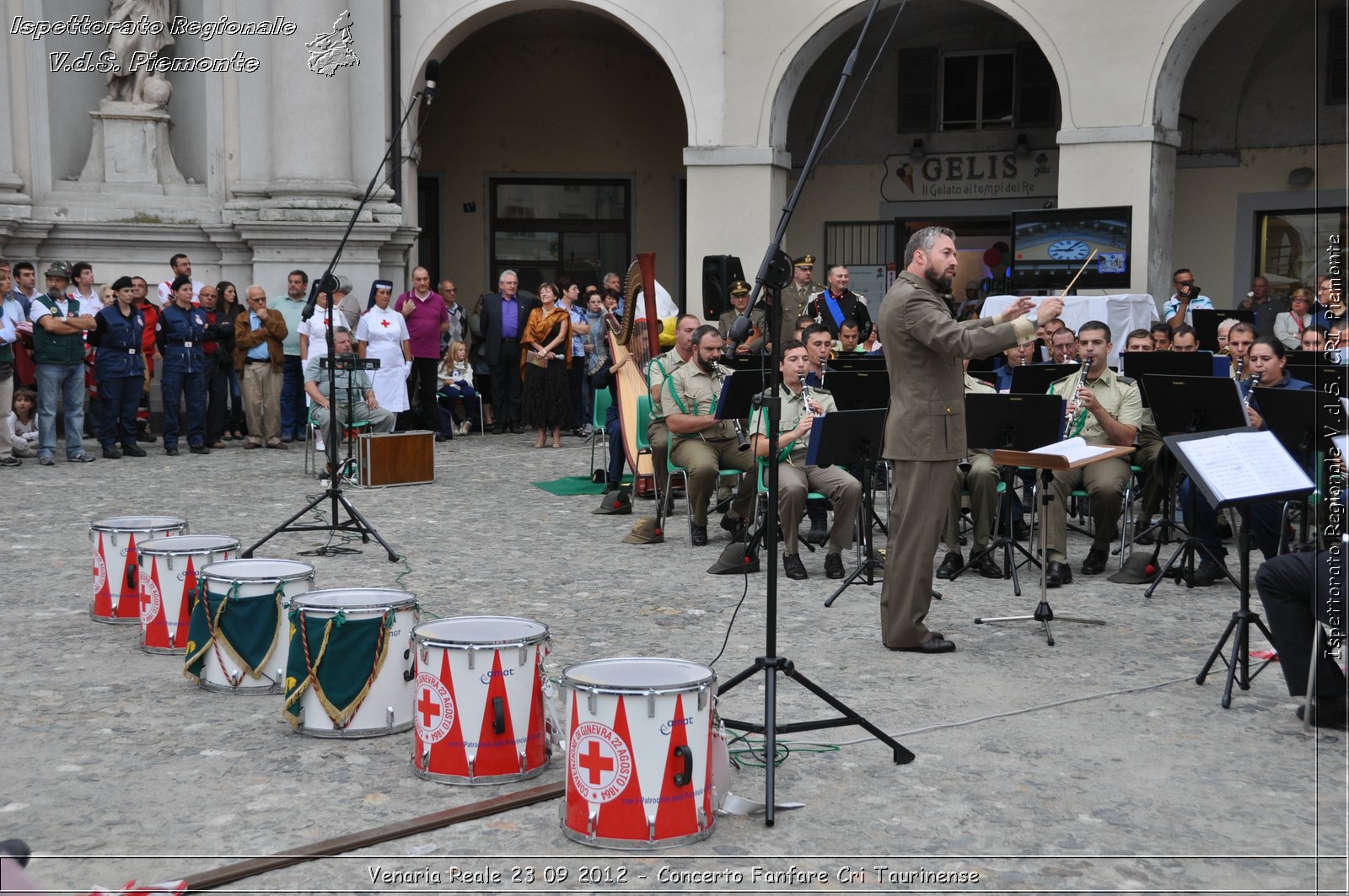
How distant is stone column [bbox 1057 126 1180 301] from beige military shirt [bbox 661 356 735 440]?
26.0ft

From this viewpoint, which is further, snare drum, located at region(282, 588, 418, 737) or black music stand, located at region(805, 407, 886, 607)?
black music stand, located at region(805, 407, 886, 607)

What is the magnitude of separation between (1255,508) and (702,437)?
3.75 metres

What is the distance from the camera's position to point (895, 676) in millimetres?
6289

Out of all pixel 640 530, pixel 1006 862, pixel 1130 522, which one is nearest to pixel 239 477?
pixel 640 530

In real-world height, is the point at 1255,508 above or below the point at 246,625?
above

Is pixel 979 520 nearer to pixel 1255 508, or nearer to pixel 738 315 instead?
pixel 1255 508

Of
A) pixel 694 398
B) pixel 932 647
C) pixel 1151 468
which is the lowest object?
pixel 932 647

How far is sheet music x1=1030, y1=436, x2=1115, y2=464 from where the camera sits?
7.20 m

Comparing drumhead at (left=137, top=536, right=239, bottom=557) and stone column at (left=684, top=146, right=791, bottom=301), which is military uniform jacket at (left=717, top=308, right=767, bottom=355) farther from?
drumhead at (left=137, top=536, right=239, bottom=557)

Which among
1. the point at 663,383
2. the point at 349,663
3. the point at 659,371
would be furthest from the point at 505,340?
the point at 349,663

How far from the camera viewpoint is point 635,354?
38.2 ft

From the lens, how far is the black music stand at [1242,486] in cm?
562

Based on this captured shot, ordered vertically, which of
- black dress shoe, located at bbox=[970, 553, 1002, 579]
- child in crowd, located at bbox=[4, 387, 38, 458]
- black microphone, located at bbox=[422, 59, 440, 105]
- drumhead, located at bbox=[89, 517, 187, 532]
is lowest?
black dress shoe, located at bbox=[970, 553, 1002, 579]

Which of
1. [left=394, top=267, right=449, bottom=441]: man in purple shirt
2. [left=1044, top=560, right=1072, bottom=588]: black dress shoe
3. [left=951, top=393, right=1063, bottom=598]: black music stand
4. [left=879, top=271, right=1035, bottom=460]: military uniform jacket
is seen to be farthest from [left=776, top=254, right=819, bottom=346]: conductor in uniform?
[left=879, top=271, right=1035, bottom=460]: military uniform jacket
